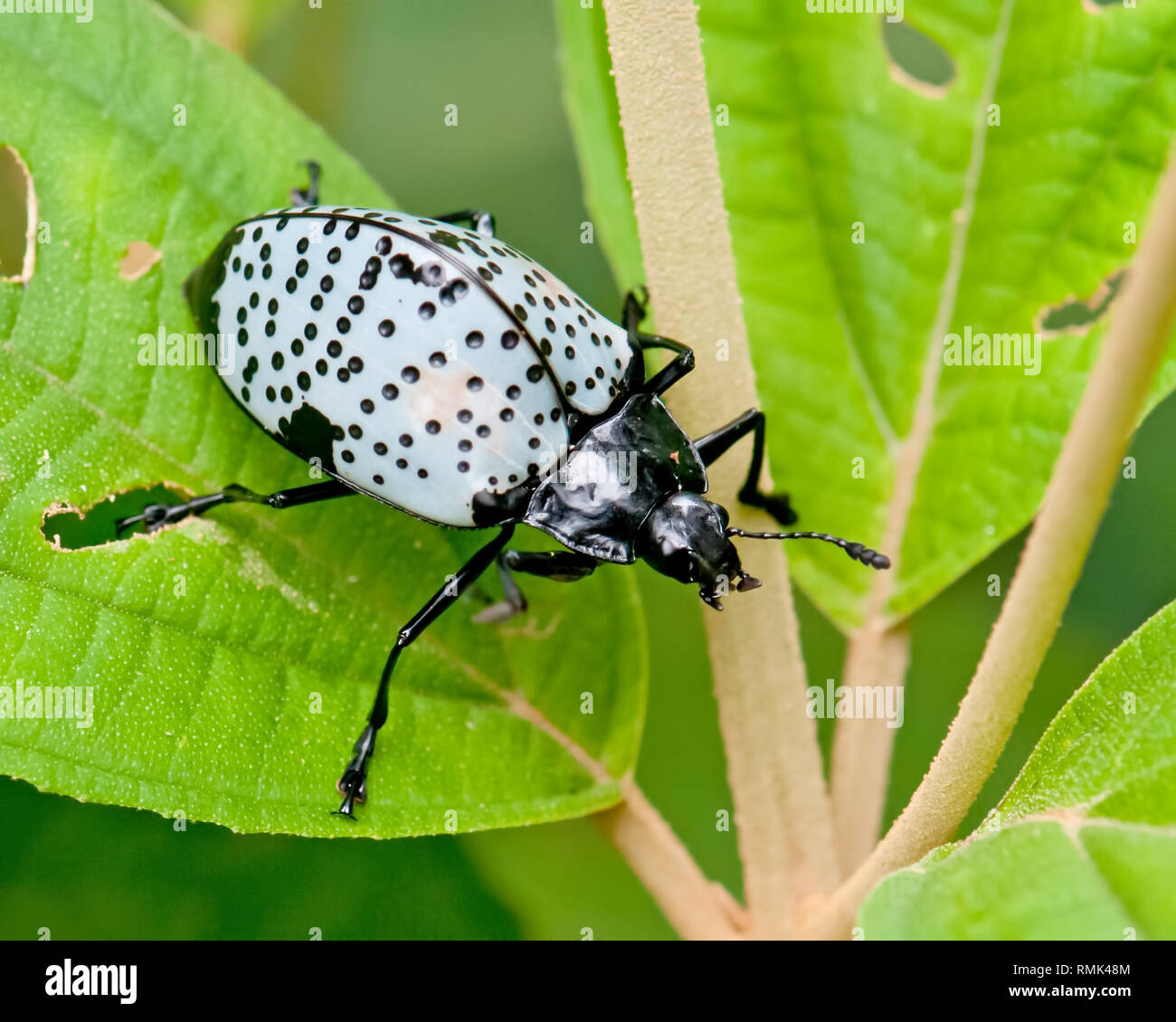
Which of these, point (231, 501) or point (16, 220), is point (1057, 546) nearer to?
point (231, 501)

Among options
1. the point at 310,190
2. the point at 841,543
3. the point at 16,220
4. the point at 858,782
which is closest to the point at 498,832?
the point at 858,782

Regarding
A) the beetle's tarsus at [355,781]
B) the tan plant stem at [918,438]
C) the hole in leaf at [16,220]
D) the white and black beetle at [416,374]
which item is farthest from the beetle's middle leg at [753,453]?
Result: the hole in leaf at [16,220]

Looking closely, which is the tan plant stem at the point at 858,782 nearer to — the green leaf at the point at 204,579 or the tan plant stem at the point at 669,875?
the tan plant stem at the point at 669,875

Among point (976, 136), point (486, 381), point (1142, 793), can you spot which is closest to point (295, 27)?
point (486, 381)

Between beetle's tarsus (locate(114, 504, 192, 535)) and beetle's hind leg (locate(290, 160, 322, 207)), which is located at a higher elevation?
beetle's hind leg (locate(290, 160, 322, 207))

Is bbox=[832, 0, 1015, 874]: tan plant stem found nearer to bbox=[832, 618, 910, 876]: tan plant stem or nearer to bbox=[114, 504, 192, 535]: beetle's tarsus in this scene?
bbox=[832, 618, 910, 876]: tan plant stem

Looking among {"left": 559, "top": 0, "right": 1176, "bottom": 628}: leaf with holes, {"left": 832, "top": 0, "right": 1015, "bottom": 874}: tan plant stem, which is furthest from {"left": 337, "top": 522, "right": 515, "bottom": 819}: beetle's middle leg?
{"left": 832, "top": 0, "right": 1015, "bottom": 874}: tan plant stem

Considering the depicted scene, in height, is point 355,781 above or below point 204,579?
below
